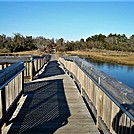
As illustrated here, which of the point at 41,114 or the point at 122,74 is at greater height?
the point at 41,114

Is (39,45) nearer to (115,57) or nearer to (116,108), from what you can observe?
(115,57)

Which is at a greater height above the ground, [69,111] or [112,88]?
[112,88]

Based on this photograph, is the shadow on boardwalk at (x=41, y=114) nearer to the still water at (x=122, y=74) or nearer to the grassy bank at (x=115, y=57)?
the still water at (x=122, y=74)

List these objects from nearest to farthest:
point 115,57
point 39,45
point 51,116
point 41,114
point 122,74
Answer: point 51,116, point 41,114, point 122,74, point 115,57, point 39,45

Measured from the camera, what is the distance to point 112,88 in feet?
9.45

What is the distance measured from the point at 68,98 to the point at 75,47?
76.5 meters

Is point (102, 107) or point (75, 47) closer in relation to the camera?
point (102, 107)

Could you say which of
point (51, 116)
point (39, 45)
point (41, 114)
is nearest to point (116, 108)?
point (51, 116)

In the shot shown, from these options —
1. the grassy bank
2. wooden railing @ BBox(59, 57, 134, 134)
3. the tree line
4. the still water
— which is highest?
the tree line

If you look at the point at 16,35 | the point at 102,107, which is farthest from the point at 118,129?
the point at 16,35

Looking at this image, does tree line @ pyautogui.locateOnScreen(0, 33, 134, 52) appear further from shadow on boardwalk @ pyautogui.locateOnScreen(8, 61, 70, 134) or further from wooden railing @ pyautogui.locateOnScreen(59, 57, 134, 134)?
wooden railing @ pyautogui.locateOnScreen(59, 57, 134, 134)

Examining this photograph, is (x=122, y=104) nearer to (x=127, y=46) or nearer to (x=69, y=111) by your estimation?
(x=69, y=111)

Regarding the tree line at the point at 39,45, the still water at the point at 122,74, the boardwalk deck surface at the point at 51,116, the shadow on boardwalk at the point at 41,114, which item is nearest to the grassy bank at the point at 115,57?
the tree line at the point at 39,45

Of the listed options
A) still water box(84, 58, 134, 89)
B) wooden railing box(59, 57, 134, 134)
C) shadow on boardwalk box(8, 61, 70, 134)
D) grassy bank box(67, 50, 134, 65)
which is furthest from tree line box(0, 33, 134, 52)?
wooden railing box(59, 57, 134, 134)
